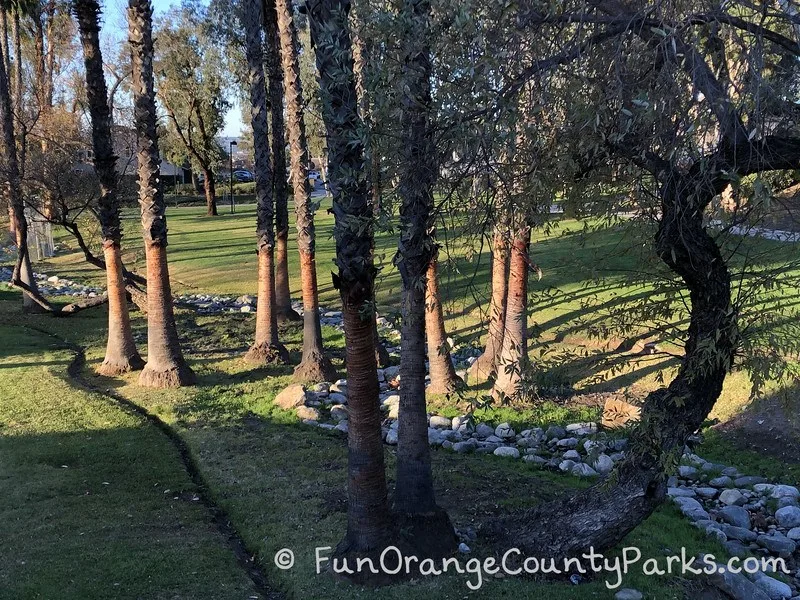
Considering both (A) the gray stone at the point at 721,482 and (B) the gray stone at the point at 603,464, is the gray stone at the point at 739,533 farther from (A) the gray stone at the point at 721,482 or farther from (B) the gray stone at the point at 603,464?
(B) the gray stone at the point at 603,464

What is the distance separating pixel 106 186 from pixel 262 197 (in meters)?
3.45

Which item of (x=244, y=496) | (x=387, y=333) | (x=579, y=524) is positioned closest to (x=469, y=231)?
(x=579, y=524)

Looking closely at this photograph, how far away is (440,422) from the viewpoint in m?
12.2

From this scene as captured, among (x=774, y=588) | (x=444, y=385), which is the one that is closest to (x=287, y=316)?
(x=444, y=385)

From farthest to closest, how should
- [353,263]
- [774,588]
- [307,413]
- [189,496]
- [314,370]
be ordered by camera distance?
[314,370] < [307,413] < [189,496] < [774,588] < [353,263]

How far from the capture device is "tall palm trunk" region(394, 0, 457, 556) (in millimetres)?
5352

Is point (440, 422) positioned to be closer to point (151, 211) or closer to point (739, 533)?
point (739, 533)

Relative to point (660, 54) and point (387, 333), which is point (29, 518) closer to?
point (660, 54)

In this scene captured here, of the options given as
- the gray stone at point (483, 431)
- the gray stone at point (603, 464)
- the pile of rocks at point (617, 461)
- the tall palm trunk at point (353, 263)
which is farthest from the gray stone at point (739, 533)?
A: the tall palm trunk at point (353, 263)

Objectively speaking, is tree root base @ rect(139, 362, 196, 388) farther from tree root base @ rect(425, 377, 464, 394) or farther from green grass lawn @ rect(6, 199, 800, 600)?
tree root base @ rect(425, 377, 464, 394)

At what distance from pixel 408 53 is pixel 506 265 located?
877cm

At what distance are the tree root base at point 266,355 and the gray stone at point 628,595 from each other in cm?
1111

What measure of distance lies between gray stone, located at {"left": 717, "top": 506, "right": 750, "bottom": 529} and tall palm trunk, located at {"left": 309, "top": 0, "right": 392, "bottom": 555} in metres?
4.90

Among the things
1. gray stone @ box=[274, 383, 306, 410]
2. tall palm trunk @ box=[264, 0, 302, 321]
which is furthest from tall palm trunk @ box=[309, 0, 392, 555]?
tall palm trunk @ box=[264, 0, 302, 321]
